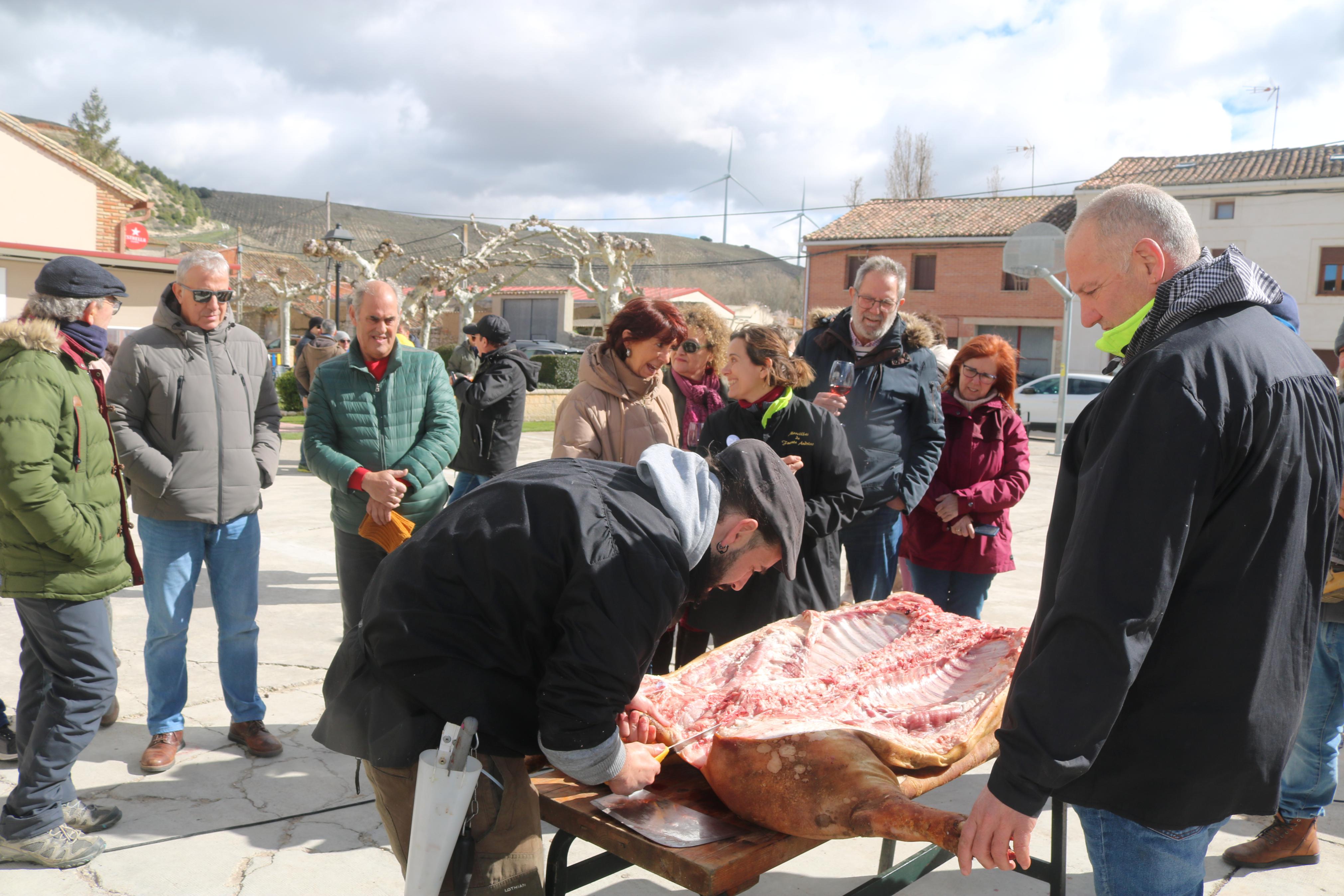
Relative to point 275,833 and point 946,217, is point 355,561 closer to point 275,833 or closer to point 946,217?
point 275,833

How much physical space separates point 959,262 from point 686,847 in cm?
3491

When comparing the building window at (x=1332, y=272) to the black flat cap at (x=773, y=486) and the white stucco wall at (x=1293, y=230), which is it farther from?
the black flat cap at (x=773, y=486)

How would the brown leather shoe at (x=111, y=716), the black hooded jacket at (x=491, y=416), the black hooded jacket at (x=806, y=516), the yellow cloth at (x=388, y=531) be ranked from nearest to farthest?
the black hooded jacket at (x=806, y=516)
the yellow cloth at (x=388, y=531)
the brown leather shoe at (x=111, y=716)
the black hooded jacket at (x=491, y=416)

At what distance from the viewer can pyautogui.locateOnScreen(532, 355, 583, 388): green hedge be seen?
1018 inches

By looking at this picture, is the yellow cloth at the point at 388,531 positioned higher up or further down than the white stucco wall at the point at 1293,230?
further down

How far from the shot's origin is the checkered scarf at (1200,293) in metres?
1.74

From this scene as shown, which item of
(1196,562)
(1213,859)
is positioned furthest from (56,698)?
(1213,859)

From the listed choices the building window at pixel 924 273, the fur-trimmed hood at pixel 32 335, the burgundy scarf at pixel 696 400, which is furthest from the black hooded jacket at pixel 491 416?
the building window at pixel 924 273

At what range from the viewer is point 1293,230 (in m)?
28.8

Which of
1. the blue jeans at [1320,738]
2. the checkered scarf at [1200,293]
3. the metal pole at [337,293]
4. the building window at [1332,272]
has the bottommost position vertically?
the blue jeans at [1320,738]

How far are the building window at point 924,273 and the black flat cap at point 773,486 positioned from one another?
113ft

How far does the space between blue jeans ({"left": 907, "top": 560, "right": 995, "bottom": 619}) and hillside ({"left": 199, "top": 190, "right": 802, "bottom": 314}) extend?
79024 mm

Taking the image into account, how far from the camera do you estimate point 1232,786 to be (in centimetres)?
173

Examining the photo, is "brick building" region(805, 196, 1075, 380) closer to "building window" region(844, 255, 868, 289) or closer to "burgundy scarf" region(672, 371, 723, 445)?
"building window" region(844, 255, 868, 289)
